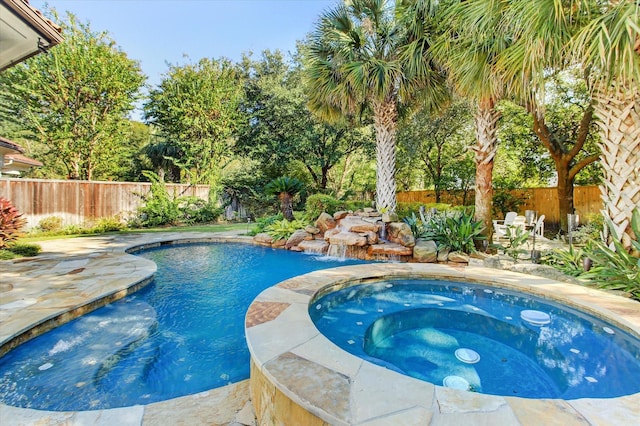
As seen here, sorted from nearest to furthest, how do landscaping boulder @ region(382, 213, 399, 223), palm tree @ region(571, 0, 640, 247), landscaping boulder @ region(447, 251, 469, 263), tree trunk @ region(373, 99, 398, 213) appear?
palm tree @ region(571, 0, 640, 247) < landscaping boulder @ region(447, 251, 469, 263) < landscaping boulder @ region(382, 213, 399, 223) < tree trunk @ region(373, 99, 398, 213)

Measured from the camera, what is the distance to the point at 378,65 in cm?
820

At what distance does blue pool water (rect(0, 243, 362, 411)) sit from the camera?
2693 mm

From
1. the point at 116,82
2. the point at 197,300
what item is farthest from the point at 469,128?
the point at 116,82

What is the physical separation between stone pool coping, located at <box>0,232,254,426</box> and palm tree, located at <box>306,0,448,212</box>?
712 cm

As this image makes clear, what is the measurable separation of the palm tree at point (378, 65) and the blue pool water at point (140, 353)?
20.4 ft

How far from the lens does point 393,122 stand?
9422 millimetres

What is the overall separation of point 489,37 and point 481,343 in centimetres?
592

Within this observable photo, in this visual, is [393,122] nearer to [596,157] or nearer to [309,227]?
[309,227]

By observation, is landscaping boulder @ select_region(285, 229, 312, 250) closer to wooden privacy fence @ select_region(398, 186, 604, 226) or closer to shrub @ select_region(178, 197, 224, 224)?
shrub @ select_region(178, 197, 224, 224)

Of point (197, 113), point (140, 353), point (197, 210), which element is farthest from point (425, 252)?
point (197, 113)

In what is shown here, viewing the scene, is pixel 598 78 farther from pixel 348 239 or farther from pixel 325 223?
pixel 325 223

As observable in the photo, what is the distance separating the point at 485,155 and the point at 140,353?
27.1ft

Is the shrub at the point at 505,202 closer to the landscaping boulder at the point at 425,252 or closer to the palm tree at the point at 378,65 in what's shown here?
the palm tree at the point at 378,65

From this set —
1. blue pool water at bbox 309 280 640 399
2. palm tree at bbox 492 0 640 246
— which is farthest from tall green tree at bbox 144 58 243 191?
palm tree at bbox 492 0 640 246
